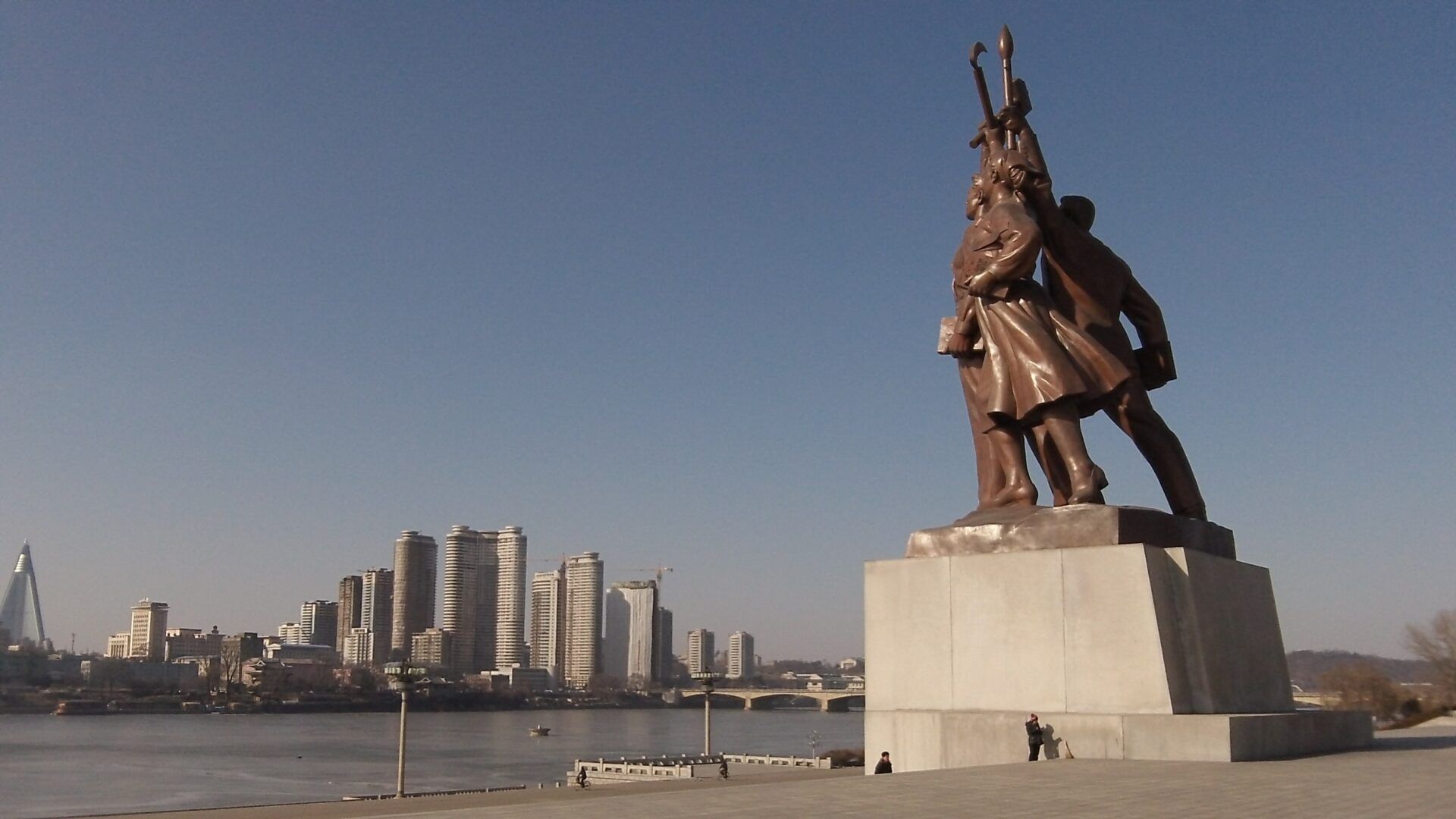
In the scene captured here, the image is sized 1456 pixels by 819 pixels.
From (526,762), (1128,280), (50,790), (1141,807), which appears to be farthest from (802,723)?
(1141,807)

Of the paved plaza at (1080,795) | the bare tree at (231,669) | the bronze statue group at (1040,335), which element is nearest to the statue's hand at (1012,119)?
the bronze statue group at (1040,335)

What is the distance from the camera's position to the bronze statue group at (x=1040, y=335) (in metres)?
10.0

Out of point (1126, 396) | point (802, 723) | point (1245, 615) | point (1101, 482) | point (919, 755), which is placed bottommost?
point (802, 723)

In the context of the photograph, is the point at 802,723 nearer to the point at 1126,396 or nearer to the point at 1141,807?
the point at 1126,396

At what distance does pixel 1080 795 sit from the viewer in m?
6.27

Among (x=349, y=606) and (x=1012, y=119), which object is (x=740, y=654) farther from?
(x=1012, y=119)

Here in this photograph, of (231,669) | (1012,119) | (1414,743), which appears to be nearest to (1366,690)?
(1414,743)

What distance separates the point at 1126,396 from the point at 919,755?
3437mm

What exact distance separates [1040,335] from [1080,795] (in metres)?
4.61

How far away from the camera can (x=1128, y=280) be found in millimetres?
11219

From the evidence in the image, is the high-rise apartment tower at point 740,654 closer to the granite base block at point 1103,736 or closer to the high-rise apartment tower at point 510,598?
the high-rise apartment tower at point 510,598

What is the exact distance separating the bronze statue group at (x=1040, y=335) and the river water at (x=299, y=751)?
52.6ft

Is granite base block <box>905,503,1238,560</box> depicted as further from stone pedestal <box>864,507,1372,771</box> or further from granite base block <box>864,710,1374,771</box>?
granite base block <box>864,710,1374,771</box>

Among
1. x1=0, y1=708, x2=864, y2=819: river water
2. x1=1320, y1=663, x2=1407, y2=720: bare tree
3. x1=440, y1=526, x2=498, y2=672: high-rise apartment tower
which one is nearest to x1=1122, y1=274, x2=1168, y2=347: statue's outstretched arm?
x1=0, y1=708, x2=864, y2=819: river water
